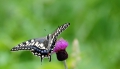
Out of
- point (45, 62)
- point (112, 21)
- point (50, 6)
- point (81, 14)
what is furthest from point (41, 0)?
point (45, 62)

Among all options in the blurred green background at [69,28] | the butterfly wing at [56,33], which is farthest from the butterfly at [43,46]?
the blurred green background at [69,28]

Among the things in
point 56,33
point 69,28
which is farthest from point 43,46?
point 69,28

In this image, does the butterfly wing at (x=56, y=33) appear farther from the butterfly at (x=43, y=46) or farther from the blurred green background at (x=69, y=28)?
the blurred green background at (x=69, y=28)

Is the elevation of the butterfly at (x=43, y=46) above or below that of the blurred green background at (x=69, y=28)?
below

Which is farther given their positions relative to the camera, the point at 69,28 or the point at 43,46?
the point at 69,28

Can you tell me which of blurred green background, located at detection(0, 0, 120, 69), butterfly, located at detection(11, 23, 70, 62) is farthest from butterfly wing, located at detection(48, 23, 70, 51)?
blurred green background, located at detection(0, 0, 120, 69)

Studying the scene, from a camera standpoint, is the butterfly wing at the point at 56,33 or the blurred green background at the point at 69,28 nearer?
the butterfly wing at the point at 56,33

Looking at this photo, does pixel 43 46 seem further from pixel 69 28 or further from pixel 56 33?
pixel 69 28
